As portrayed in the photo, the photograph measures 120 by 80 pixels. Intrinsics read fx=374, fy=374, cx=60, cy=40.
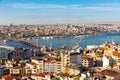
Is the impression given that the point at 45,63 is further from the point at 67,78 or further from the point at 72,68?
the point at 67,78

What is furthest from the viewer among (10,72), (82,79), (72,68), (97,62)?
(97,62)

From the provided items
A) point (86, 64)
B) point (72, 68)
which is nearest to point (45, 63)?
point (86, 64)

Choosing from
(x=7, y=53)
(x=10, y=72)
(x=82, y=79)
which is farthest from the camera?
(x=7, y=53)

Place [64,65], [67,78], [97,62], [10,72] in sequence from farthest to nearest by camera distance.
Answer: [97,62] → [10,72] → [64,65] → [67,78]

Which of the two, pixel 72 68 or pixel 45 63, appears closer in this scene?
pixel 72 68

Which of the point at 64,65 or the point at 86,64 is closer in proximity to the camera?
the point at 64,65

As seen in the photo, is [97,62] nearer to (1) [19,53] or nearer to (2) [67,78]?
(2) [67,78]

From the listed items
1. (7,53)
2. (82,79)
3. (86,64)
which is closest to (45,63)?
(86,64)

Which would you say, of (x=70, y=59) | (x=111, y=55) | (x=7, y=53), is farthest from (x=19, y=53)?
(x=70, y=59)

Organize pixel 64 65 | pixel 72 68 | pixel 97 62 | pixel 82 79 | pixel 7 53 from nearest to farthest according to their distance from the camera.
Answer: pixel 82 79 → pixel 72 68 → pixel 64 65 → pixel 97 62 → pixel 7 53
